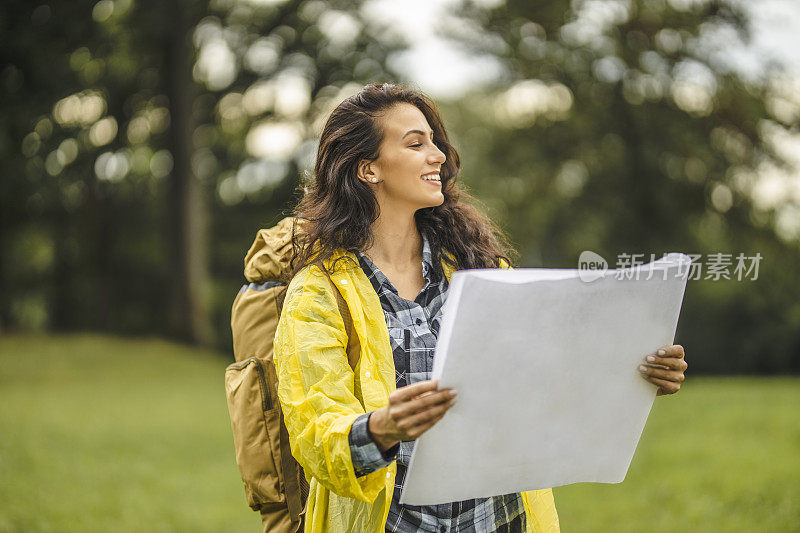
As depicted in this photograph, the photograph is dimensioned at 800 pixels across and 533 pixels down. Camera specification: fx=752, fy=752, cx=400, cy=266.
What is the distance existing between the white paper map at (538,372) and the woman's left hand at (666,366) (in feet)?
0.07

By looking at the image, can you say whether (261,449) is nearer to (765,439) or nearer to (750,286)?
(765,439)

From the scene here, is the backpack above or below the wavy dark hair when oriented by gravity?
below

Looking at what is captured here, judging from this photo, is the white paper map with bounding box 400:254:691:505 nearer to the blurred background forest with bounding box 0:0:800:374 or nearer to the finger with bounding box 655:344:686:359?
the finger with bounding box 655:344:686:359

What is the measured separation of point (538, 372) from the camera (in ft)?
5.09

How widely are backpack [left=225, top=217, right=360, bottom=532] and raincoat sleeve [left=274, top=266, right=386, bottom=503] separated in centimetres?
31

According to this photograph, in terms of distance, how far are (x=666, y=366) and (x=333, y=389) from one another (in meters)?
0.74

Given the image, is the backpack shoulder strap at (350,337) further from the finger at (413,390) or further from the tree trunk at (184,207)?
the tree trunk at (184,207)

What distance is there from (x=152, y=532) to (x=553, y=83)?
12.7 m

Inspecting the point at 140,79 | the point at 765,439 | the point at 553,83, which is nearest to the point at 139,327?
the point at 140,79

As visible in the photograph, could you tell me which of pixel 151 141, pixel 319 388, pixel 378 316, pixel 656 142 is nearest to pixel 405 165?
pixel 378 316

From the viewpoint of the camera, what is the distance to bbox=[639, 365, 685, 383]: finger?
1670 mm

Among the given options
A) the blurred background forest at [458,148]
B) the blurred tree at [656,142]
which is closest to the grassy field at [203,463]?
the blurred tree at [656,142]

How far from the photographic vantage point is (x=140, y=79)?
16.3 m

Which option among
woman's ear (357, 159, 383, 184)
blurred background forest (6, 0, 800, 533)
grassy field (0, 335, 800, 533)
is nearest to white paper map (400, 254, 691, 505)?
woman's ear (357, 159, 383, 184)
